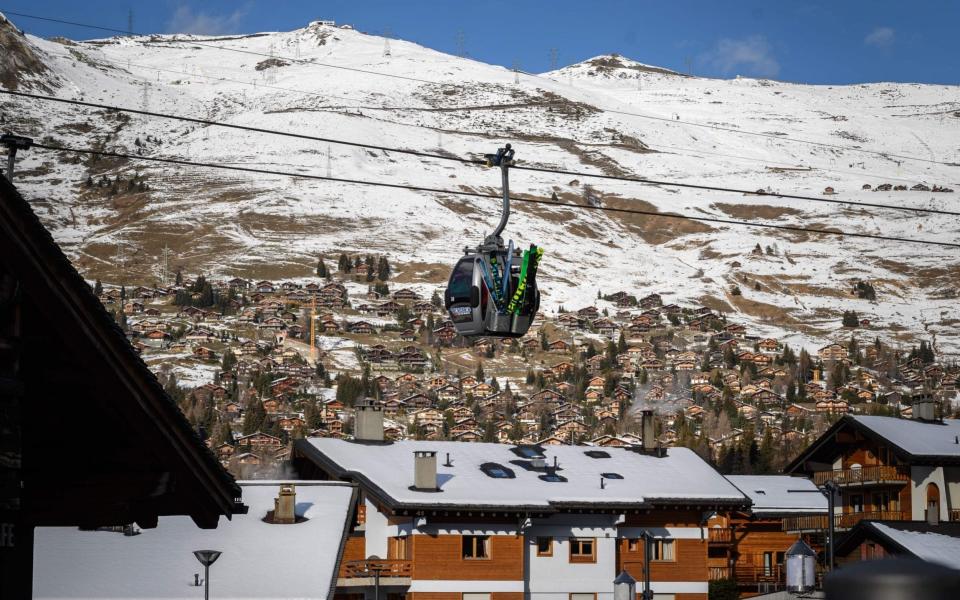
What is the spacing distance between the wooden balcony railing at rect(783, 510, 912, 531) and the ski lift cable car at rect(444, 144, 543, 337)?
40.9 metres

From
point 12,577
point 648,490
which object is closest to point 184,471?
point 12,577

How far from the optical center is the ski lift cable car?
976 inches

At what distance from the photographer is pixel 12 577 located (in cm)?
949

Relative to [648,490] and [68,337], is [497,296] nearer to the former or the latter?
[68,337]

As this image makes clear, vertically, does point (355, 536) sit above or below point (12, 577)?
below

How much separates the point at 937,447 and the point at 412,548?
979 inches

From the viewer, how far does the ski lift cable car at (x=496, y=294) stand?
2480 cm

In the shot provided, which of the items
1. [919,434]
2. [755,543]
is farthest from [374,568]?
[755,543]

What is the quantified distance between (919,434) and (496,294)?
144 ft

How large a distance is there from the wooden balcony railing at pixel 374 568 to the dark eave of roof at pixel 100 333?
3756 cm

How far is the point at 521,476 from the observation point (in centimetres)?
5481

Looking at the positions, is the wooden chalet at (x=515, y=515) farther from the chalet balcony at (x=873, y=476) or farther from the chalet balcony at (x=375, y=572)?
the chalet balcony at (x=873, y=476)

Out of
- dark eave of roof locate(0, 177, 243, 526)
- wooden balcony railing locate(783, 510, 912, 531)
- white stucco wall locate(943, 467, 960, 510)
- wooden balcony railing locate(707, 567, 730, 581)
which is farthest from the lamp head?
wooden balcony railing locate(707, 567, 730, 581)

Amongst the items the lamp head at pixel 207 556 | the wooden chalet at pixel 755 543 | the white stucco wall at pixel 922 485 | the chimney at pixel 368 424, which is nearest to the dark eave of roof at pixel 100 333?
the lamp head at pixel 207 556
